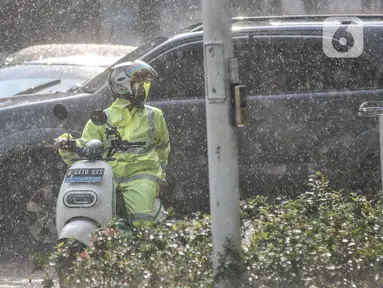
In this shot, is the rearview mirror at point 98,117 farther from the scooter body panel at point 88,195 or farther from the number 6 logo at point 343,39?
the number 6 logo at point 343,39

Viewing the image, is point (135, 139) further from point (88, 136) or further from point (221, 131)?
point (221, 131)

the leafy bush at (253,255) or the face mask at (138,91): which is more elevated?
the face mask at (138,91)

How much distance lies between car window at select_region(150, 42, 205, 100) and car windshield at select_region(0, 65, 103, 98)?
5.86ft

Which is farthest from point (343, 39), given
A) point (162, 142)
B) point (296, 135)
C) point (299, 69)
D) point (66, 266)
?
point (66, 266)

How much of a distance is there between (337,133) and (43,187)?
2.65 meters

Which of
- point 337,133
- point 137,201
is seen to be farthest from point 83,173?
point 337,133

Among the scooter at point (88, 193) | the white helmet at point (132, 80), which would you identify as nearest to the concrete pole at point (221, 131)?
the scooter at point (88, 193)

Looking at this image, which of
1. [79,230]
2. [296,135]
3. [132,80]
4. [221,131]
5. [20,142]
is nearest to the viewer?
[221,131]

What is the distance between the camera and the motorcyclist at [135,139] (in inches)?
276

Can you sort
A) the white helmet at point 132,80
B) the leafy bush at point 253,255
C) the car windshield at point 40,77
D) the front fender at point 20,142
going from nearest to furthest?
the leafy bush at point 253,255 → the white helmet at point 132,80 → the front fender at point 20,142 → the car windshield at point 40,77

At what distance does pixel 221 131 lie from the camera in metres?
5.71

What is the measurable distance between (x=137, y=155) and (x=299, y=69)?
3.11 metres

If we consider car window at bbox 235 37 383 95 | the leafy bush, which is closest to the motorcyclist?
the leafy bush

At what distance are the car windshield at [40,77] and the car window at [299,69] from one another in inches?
93.0
